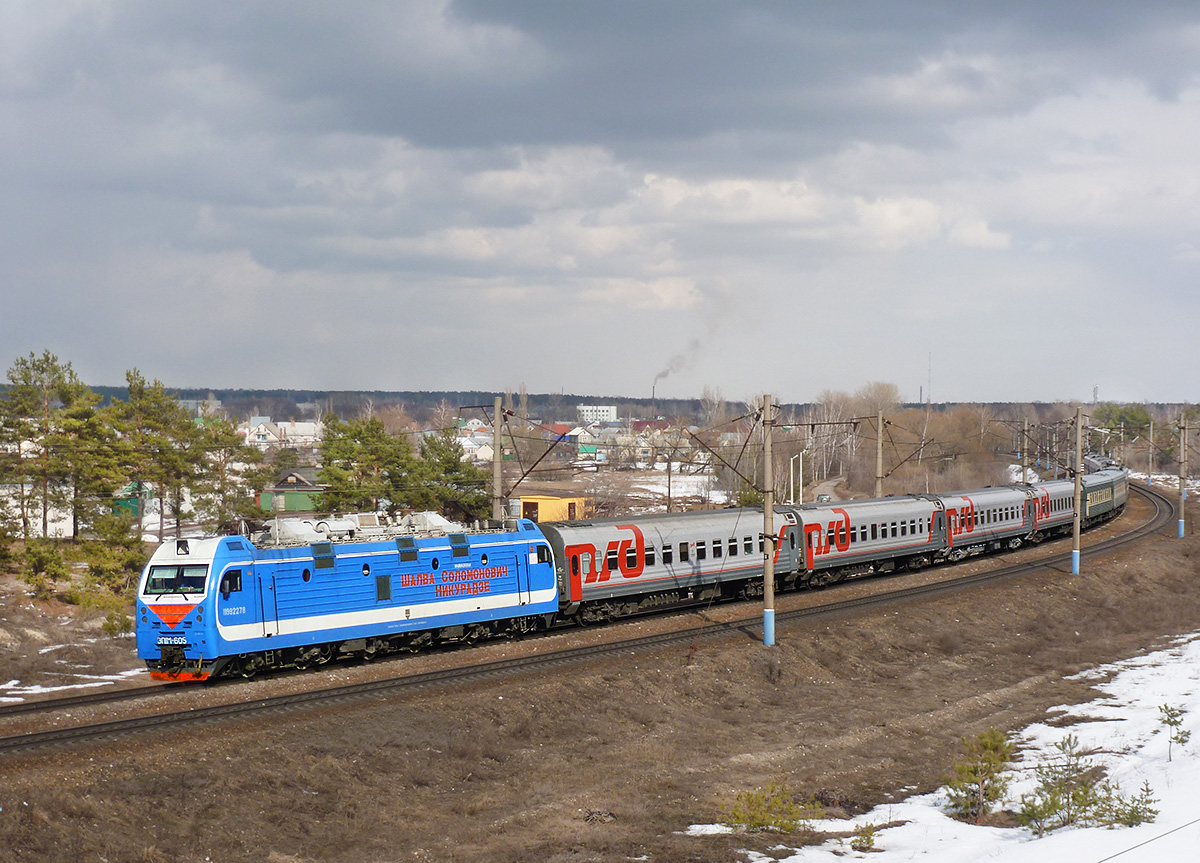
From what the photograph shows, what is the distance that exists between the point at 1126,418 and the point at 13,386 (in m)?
161

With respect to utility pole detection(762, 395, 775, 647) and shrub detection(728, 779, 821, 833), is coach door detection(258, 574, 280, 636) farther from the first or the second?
utility pole detection(762, 395, 775, 647)

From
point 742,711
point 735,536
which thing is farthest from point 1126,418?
point 742,711

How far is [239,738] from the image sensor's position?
19.6m

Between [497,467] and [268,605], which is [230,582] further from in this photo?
[497,467]

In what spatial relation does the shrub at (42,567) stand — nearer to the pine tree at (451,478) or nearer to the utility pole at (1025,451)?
the pine tree at (451,478)

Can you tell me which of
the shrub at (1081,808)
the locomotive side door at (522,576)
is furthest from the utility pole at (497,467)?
the shrub at (1081,808)

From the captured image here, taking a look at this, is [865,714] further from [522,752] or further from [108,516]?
[108,516]

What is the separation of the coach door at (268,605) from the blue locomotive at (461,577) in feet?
0.10

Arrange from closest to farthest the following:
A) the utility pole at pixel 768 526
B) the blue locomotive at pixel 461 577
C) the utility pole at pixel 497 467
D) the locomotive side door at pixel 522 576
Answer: the blue locomotive at pixel 461 577 < the utility pole at pixel 768 526 < the locomotive side door at pixel 522 576 < the utility pole at pixel 497 467

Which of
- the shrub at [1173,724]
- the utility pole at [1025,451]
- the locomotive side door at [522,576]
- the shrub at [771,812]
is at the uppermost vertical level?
the utility pole at [1025,451]

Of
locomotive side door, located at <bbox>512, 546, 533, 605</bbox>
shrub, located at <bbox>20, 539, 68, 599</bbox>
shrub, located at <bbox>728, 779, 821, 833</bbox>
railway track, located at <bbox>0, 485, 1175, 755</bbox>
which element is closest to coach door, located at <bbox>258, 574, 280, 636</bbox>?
railway track, located at <bbox>0, 485, 1175, 755</bbox>

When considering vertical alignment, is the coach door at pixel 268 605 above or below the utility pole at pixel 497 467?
below

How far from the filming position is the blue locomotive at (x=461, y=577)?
2323cm

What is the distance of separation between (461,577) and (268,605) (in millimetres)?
5880
